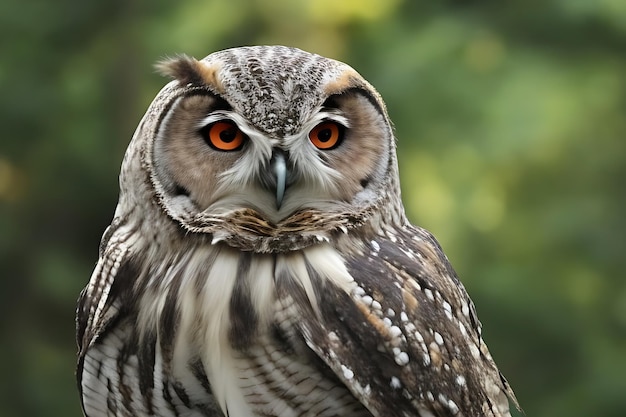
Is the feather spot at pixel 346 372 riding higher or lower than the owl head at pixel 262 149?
lower

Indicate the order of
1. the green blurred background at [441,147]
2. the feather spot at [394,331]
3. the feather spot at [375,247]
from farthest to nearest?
the green blurred background at [441,147]
the feather spot at [375,247]
the feather spot at [394,331]

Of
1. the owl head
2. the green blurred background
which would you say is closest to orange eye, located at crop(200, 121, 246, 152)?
the owl head

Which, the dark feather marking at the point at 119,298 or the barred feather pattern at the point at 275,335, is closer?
the barred feather pattern at the point at 275,335

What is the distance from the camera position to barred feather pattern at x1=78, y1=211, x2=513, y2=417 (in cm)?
221

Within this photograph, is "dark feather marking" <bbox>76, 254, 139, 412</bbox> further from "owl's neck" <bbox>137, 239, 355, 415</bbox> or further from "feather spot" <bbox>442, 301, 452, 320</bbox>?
"feather spot" <bbox>442, 301, 452, 320</bbox>

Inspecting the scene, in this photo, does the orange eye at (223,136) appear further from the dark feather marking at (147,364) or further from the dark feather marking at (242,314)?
the dark feather marking at (147,364)

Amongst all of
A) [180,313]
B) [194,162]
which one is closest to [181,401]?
[180,313]

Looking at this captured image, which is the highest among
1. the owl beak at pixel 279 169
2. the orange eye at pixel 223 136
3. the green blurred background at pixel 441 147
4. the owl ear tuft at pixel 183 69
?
the owl ear tuft at pixel 183 69

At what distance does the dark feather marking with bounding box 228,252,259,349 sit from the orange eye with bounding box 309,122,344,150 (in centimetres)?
30

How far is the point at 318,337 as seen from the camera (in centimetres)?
218

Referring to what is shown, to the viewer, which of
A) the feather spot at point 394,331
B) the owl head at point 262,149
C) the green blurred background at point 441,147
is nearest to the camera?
the owl head at point 262,149

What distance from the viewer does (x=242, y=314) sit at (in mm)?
2236

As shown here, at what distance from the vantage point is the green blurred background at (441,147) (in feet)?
16.0

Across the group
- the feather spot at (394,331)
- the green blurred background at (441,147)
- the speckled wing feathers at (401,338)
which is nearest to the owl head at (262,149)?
the speckled wing feathers at (401,338)
